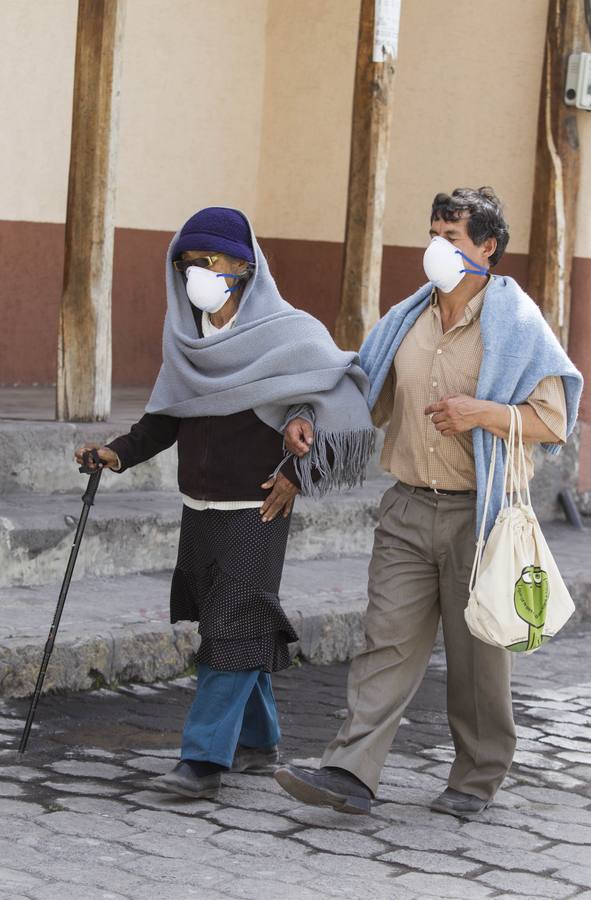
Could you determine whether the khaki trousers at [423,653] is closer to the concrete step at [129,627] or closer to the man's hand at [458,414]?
the man's hand at [458,414]

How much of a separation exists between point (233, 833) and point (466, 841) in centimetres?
66

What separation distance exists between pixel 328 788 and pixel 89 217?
420cm

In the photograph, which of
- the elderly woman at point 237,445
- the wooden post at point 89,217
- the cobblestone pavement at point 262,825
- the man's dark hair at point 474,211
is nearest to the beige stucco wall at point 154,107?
the wooden post at point 89,217

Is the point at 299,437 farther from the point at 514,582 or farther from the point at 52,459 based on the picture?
the point at 52,459

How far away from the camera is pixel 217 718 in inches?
188

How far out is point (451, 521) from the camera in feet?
15.6

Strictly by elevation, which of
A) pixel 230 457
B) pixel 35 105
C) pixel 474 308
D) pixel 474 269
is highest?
pixel 35 105

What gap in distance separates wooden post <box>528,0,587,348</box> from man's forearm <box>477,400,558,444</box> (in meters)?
5.08

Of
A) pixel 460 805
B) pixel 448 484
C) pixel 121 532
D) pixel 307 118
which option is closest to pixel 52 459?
pixel 121 532

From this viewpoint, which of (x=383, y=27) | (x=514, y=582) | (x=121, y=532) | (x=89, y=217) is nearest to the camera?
(x=514, y=582)

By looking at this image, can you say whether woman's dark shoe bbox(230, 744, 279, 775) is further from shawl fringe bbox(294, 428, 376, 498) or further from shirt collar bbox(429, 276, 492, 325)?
shirt collar bbox(429, 276, 492, 325)

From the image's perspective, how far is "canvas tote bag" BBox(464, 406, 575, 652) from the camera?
177 inches

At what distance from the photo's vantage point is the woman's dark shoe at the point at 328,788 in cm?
458

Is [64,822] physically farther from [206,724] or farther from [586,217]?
[586,217]
